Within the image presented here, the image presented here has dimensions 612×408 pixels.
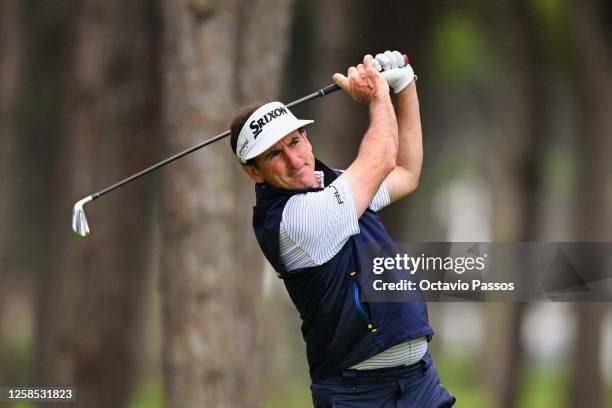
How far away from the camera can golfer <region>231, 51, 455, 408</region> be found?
5.20m

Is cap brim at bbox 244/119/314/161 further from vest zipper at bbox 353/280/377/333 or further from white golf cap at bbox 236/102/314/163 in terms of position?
vest zipper at bbox 353/280/377/333

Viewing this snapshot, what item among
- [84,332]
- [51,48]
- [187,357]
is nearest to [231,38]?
[187,357]

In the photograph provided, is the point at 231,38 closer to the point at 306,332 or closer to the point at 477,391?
the point at 306,332

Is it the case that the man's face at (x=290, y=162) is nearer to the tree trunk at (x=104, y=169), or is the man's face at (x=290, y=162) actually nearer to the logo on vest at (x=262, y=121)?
the logo on vest at (x=262, y=121)

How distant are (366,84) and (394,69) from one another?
43 cm

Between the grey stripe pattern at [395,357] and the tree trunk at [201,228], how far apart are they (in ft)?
12.7

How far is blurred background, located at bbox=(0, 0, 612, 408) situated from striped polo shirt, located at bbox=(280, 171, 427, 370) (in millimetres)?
3922

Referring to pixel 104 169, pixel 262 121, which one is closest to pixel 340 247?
pixel 262 121

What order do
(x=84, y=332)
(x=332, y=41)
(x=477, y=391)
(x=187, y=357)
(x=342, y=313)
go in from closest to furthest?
(x=342, y=313) < (x=187, y=357) < (x=84, y=332) < (x=332, y=41) < (x=477, y=391)

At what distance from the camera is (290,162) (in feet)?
17.6

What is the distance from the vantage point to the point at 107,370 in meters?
11.7

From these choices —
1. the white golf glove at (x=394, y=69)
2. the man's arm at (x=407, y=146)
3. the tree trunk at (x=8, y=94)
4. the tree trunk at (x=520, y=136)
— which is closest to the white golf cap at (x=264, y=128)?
the white golf glove at (x=394, y=69)

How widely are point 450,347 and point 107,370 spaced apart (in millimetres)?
27983

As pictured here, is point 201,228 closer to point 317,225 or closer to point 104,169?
point 104,169
